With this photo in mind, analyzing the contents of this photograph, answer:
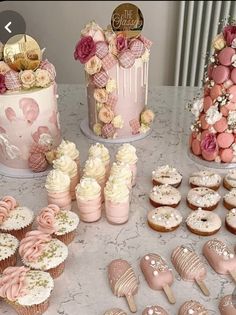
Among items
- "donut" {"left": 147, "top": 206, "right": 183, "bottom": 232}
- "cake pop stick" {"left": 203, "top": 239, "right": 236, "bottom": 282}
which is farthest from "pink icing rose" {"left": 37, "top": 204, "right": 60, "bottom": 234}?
"cake pop stick" {"left": 203, "top": 239, "right": 236, "bottom": 282}

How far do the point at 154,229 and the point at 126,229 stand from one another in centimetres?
7

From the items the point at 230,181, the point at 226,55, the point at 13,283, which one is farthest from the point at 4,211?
the point at 226,55

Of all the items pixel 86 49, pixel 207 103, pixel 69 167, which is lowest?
pixel 69 167

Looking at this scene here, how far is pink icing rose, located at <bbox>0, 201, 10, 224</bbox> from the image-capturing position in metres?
1.06

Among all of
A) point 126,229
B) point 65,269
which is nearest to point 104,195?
point 126,229

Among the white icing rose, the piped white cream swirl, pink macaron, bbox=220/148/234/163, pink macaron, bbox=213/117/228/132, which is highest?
the white icing rose

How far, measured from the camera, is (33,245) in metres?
0.96

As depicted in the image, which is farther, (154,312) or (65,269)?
(65,269)

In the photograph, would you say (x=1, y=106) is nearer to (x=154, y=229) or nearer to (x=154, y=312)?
(x=154, y=229)

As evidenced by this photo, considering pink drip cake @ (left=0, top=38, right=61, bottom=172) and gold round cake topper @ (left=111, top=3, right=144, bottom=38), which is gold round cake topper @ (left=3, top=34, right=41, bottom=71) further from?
gold round cake topper @ (left=111, top=3, right=144, bottom=38)

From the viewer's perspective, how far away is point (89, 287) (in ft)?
3.11

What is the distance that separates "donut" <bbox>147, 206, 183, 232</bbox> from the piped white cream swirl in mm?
215

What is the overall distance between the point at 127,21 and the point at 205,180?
1.64 ft

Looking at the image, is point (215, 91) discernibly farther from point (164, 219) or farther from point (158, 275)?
point (158, 275)
